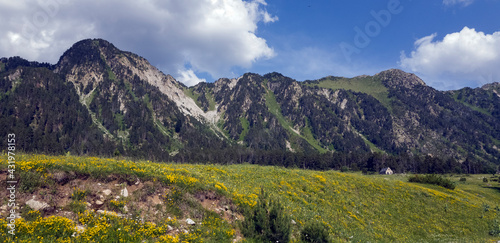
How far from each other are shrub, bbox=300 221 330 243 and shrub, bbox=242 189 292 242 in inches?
86.2

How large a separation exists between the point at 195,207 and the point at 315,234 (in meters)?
7.48

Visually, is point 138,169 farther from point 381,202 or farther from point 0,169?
point 381,202

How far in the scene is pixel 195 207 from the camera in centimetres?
1370

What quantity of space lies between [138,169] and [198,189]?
4.06 meters

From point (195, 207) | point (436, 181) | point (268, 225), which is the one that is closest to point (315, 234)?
point (268, 225)

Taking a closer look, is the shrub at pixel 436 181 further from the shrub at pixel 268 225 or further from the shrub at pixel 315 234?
the shrub at pixel 268 225

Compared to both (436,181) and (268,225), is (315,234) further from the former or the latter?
(436,181)

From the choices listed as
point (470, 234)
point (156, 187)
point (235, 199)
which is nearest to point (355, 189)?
point (470, 234)

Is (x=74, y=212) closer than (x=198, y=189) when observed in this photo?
Yes

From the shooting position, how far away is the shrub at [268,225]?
1232 cm

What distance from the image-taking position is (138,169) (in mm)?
14609

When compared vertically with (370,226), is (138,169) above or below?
above

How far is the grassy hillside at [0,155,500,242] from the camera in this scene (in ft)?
34.0

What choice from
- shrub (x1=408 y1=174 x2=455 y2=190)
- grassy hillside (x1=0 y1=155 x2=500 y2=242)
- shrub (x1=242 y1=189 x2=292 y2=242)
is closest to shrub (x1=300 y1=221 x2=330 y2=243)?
grassy hillside (x1=0 y1=155 x2=500 y2=242)
